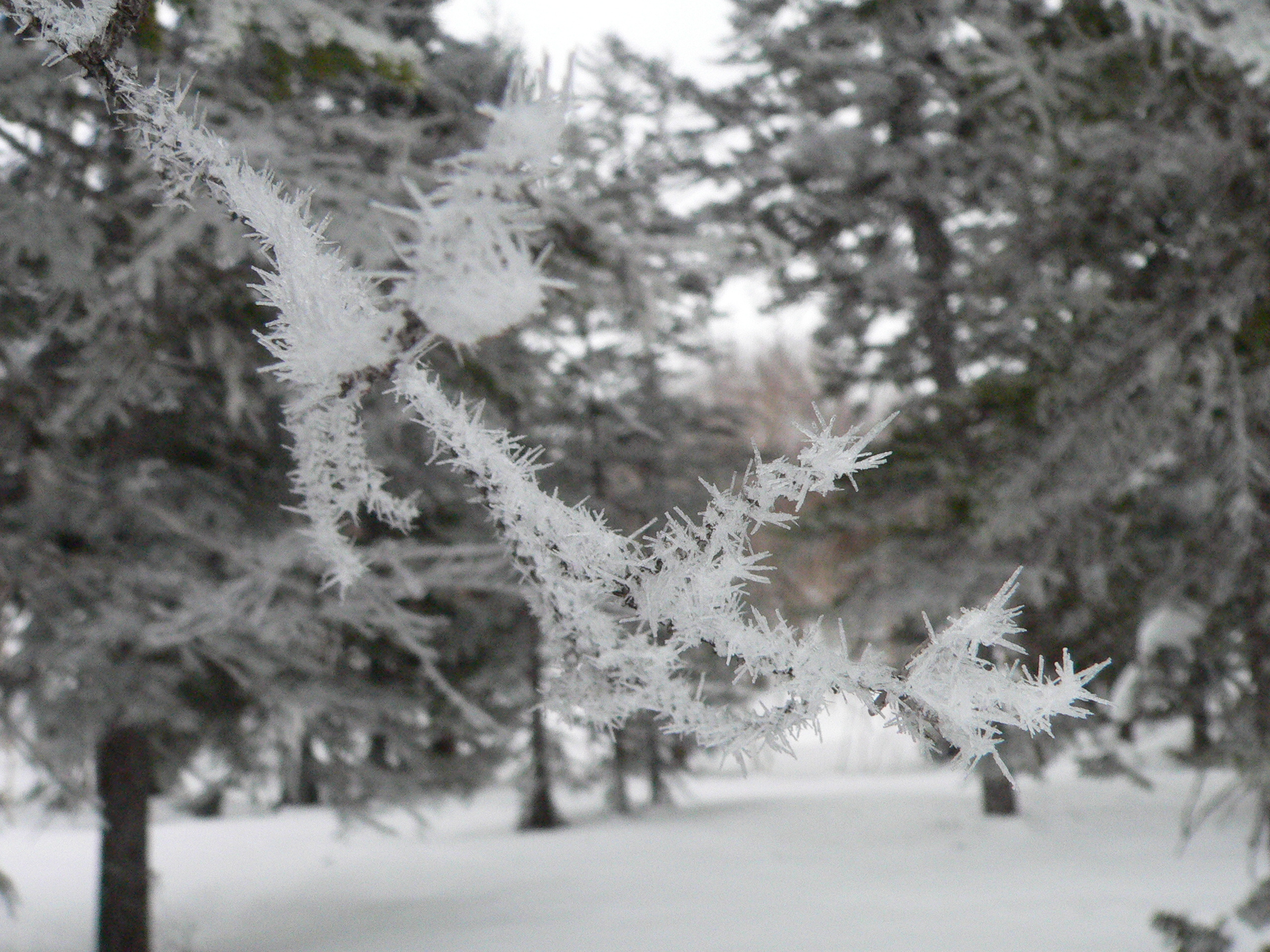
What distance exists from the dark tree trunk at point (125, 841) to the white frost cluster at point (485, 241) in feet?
23.2

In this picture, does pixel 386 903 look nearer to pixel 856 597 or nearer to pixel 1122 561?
pixel 856 597

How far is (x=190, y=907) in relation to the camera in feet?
30.8

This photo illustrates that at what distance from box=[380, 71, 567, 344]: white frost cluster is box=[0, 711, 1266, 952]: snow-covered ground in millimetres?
4625

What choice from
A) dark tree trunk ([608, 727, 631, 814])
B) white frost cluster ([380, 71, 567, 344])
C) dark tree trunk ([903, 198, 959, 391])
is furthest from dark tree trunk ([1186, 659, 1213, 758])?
dark tree trunk ([608, 727, 631, 814])

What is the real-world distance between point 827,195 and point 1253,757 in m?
8.67

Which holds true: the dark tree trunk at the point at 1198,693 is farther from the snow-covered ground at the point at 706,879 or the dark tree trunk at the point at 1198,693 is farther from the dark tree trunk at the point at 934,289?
the dark tree trunk at the point at 934,289

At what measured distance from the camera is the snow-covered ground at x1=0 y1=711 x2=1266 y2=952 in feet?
19.6

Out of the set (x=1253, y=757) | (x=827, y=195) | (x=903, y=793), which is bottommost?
(x=903, y=793)

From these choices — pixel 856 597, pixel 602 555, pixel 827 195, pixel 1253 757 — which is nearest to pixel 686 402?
pixel 827 195

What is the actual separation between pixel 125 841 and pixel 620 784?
882 centimetres

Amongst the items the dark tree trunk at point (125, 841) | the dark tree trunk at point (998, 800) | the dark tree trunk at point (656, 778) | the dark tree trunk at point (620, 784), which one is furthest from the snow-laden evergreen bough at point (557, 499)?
the dark tree trunk at point (656, 778)

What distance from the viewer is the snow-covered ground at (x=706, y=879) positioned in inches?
236

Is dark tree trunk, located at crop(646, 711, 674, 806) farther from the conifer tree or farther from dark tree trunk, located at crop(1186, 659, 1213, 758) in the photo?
the conifer tree

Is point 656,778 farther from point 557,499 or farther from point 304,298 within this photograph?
point 304,298
